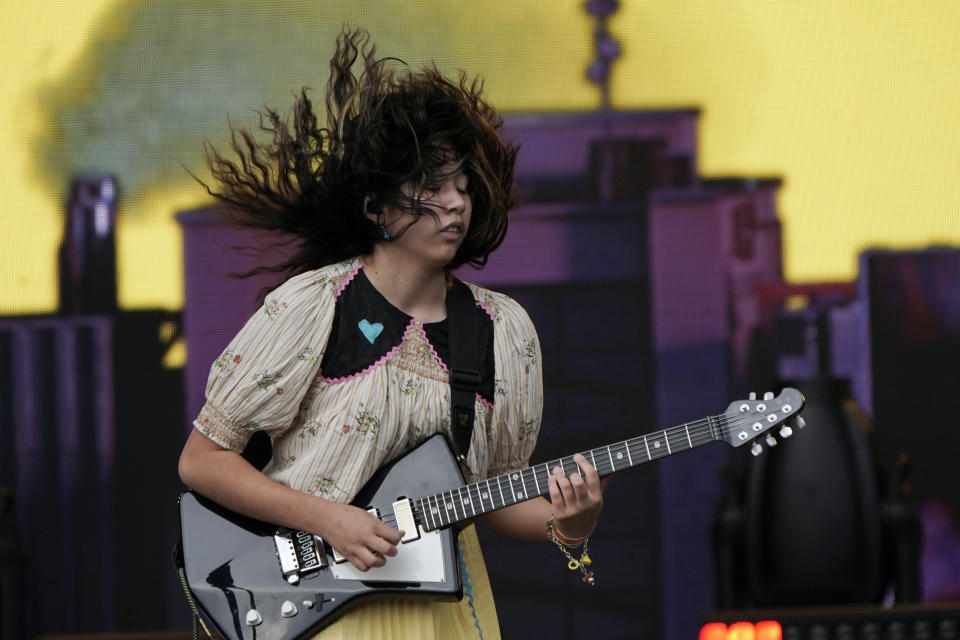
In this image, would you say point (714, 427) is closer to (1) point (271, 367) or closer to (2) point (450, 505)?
(2) point (450, 505)

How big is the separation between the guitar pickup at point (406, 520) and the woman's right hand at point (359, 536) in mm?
46

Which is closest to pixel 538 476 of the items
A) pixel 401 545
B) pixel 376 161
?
pixel 401 545

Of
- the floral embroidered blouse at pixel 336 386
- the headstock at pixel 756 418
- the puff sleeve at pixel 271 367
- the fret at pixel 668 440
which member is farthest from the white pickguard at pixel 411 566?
the headstock at pixel 756 418

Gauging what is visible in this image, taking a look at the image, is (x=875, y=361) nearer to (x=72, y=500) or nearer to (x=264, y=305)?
(x=264, y=305)

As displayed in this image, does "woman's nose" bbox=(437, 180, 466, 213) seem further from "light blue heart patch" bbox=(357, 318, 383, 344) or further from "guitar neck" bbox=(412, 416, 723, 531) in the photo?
"guitar neck" bbox=(412, 416, 723, 531)

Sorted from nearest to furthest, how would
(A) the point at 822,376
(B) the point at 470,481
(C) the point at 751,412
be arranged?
(C) the point at 751,412, (B) the point at 470,481, (A) the point at 822,376

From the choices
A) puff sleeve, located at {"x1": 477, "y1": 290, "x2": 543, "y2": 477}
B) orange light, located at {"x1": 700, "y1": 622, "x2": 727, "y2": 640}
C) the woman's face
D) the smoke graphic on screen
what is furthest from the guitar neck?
the smoke graphic on screen

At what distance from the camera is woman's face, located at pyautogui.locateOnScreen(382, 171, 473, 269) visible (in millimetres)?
2021

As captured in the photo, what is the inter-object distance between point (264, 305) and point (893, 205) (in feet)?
7.01

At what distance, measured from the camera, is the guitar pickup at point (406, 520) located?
199cm

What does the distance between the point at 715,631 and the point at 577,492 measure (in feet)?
3.40

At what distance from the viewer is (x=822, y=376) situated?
3.42 meters

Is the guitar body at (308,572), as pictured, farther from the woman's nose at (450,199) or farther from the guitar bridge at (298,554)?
the woman's nose at (450,199)

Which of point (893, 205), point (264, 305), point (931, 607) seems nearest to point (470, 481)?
point (264, 305)
